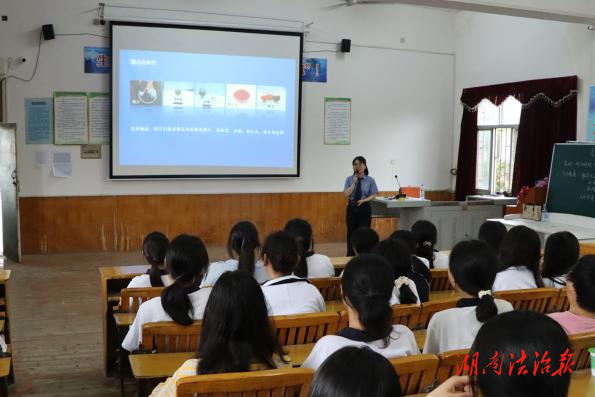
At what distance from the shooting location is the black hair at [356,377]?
3.20ft

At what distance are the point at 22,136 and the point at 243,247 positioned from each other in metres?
4.88

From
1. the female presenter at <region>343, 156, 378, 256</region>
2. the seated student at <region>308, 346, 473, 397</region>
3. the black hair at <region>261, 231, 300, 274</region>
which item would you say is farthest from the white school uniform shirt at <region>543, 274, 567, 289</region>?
the female presenter at <region>343, 156, 378, 256</region>

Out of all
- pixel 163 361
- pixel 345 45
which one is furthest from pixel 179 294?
pixel 345 45

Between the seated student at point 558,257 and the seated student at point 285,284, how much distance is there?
4.74 feet

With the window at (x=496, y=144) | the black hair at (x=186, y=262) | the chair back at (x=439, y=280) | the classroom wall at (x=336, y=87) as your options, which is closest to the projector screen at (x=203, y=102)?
the classroom wall at (x=336, y=87)

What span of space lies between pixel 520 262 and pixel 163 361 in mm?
2046

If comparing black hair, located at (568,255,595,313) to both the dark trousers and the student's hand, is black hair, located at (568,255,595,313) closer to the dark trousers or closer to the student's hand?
the student's hand

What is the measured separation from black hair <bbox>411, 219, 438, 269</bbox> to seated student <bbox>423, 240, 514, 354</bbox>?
1376mm

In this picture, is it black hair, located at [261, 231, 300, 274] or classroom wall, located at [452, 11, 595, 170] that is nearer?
black hair, located at [261, 231, 300, 274]

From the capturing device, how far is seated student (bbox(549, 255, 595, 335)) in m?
2.26

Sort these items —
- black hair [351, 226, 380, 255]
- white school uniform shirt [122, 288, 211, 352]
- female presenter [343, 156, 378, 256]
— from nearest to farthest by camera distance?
white school uniform shirt [122, 288, 211, 352] < black hair [351, 226, 380, 255] < female presenter [343, 156, 378, 256]

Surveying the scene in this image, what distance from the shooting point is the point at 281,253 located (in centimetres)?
273

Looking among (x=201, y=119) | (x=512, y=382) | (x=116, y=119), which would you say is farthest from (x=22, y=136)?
(x=512, y=382)

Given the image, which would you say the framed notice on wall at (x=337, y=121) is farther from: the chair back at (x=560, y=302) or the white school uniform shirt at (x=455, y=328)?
the white school uniform shirt at (x=455, y=328)
